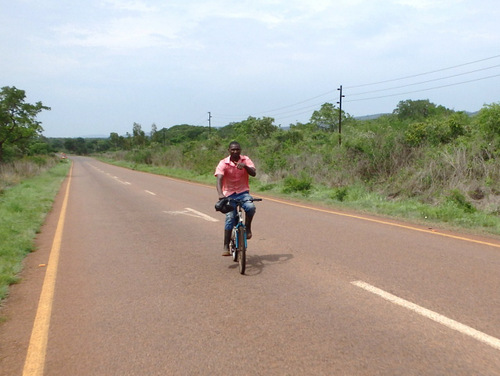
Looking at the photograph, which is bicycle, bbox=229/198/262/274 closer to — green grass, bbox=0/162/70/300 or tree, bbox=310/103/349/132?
green grass, bbox=0/162/70/300

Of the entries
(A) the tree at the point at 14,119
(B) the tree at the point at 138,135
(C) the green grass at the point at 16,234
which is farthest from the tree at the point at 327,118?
(C) the green grass at the point at 16,234

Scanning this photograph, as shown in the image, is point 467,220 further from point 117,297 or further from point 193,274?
point 117,297

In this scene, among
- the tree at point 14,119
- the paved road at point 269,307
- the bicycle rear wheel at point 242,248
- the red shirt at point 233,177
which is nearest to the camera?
the paved road at point 269,307

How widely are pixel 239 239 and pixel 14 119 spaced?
1352 inches

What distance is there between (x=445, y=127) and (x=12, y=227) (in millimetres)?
14122

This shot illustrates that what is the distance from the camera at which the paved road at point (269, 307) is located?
3.38 metres

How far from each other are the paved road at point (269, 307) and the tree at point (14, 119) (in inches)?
1196

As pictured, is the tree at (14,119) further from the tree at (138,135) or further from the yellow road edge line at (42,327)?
the tree at (138,135)

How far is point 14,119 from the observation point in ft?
111

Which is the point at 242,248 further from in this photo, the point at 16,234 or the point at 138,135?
the point at 138,135

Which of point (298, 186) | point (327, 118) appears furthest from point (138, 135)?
point (298, 186)

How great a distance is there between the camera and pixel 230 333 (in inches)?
154

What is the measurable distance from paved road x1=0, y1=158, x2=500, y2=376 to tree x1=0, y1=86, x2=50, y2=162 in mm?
30384

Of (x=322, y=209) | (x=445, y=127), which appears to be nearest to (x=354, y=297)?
(x=322, y=209)
